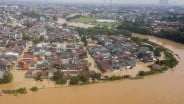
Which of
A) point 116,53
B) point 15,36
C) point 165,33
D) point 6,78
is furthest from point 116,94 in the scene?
point 165,33

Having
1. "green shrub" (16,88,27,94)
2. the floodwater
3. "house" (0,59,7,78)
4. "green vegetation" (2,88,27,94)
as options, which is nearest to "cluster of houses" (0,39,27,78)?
"house" (0,59,7,78)

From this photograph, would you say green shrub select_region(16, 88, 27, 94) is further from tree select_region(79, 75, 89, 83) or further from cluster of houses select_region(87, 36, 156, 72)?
Result: cluster of houses select_region(87, 36, 156, 72)

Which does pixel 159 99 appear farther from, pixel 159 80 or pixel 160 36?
pixel 160 36

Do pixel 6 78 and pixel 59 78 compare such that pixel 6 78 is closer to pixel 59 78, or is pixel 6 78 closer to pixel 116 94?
pixel 59 78

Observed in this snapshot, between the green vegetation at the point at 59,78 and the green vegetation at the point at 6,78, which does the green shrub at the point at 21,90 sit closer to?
the green vegetation at the point at 6,78

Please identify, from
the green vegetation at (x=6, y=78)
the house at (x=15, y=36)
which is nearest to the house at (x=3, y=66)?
the green vegetation at (x=6, y=78)

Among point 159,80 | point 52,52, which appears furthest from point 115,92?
point 52,52

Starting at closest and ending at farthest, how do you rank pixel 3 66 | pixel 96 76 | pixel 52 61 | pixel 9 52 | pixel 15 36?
1. pixel 96 76
2. pixel 3 66
3. pixel 52 61
4. pixel 9 52
5. pixel 15 36
